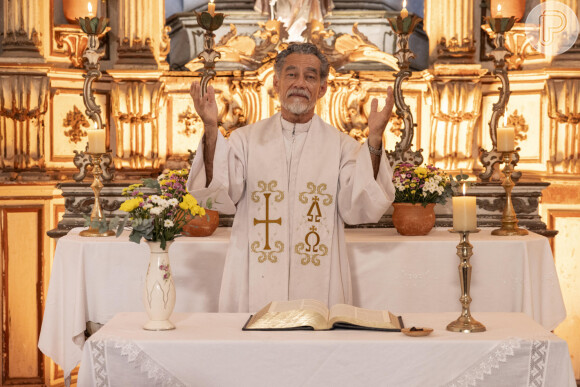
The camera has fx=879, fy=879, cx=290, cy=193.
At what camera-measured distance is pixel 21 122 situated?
19.2ft

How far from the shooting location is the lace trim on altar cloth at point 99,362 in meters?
2.71

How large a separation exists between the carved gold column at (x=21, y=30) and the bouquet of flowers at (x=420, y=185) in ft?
8.66

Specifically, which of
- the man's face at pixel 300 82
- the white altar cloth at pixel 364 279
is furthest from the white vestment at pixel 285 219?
the white altar cloth at pixel 364 279

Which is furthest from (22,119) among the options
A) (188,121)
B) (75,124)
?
(188,121)

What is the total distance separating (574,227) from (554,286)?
4.72 ft

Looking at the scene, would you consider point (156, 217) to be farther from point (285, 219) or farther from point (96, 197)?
point (96, 197)

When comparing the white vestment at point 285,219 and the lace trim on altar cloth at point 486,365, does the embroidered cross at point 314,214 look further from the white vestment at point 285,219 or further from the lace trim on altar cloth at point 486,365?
the lace trim on altar cloth at point 486,365

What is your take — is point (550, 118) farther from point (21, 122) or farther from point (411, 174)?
point (21, 122)

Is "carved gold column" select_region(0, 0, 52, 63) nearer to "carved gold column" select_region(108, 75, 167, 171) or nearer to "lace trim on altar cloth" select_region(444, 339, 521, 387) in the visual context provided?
"carved gold column" select_region(108, 75, 167, 171)

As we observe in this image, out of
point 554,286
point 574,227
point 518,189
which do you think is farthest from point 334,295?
point 574,227

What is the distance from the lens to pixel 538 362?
8.87ft

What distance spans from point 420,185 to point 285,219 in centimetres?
117

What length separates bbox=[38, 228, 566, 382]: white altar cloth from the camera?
446cm

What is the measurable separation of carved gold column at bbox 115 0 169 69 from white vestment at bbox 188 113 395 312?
2434 mm
